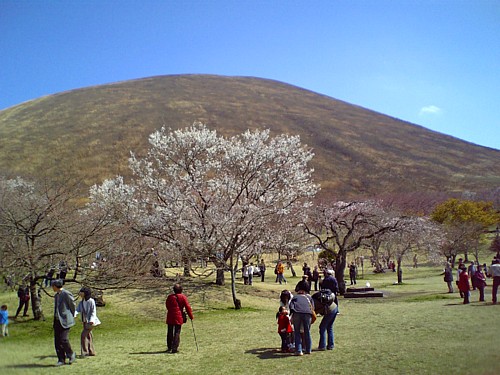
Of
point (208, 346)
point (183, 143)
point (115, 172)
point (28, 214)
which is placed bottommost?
point (208, 346)

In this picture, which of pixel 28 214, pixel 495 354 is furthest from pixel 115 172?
pixel 495 354

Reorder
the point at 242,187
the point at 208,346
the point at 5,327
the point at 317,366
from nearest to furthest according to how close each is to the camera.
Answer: the point at 317,366 < the point at 208,346 < the point at 5,327 < the point at 242,187

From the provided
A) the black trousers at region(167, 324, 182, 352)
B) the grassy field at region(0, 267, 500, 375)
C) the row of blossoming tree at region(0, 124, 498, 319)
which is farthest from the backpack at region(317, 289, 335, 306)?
the row of blossoming tree at region(0, 124, 498, 319)

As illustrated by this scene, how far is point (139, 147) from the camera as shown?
10412 centimetres

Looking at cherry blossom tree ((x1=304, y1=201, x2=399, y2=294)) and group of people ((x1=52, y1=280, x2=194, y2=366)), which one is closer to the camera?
group of people ((x1=52, y1=280, x2=194, y2=366))

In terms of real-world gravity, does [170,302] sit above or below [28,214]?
below

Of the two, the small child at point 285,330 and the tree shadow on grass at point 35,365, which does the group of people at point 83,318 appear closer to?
the tree shadow on grass at point 35,365

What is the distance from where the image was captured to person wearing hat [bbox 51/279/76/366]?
8539 mm

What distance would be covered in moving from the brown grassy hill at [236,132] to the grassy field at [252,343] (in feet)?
233

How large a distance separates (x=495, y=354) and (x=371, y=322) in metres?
9.68

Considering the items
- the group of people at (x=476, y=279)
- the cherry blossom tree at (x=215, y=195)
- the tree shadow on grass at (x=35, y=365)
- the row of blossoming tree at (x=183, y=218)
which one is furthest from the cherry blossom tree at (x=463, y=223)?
the tree shadow on grass at (x=35, y=365)

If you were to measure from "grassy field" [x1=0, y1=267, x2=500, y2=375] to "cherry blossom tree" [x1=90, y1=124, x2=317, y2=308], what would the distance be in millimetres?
3762

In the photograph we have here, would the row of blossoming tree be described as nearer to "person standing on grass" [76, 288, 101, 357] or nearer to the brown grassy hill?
"person standing on grass" [76, 288, 101, 357]

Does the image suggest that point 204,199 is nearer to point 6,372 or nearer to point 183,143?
point 183,143
